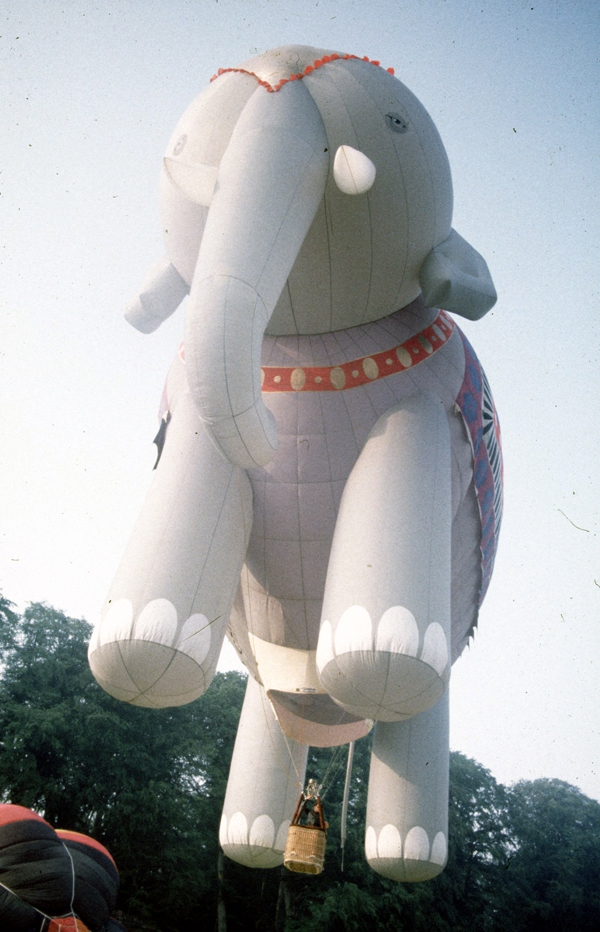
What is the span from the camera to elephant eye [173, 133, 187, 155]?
424 centimetres

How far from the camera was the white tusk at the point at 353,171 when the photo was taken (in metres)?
3.84

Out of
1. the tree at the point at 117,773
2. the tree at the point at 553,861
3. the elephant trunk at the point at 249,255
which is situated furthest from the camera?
the tree at the point at 553,861

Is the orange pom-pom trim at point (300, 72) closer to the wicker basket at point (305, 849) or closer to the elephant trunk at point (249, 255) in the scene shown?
the elephant trunk at point (249, 255)

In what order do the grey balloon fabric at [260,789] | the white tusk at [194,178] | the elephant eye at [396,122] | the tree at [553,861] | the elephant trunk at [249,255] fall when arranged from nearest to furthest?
the elephant trunk at [249,255] → the white tusk at [194,178] → the elephant eye at [396,122] → the grey balloon fabric at [260,789] → the tree at [553,861]

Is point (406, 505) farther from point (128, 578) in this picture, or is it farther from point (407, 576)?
point (128, 578)

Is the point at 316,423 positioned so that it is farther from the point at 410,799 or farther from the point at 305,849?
the point at 410,799

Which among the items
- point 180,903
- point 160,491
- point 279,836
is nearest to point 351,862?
point 180,903

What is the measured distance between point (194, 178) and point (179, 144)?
0.44m

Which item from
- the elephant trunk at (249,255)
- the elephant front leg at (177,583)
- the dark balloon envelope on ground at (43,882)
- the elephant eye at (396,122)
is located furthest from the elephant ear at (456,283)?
the dark balloon envelope on ground at (43,882)

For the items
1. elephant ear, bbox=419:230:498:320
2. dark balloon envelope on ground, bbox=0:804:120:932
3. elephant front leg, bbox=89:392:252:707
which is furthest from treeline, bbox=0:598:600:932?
elephant ear, bbox=419:230:498:320

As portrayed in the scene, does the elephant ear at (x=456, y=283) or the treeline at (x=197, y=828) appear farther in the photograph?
the treeline at (x=197, y=828)

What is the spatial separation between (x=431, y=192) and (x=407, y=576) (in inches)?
78.2

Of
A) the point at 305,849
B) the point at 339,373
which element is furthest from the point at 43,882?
A: the point at 339,373

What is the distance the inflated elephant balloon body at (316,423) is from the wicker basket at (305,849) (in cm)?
74
